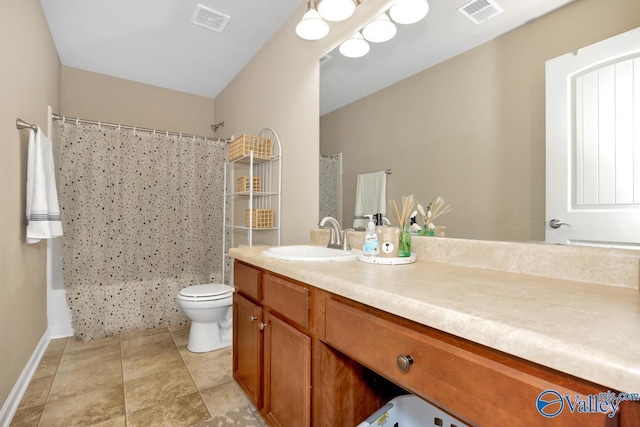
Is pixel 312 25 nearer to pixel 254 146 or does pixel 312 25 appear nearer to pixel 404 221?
pixel 254 146

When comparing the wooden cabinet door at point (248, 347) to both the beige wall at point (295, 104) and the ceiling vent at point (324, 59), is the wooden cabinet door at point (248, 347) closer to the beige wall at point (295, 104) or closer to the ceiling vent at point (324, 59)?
the beige wall at point (295, 104)

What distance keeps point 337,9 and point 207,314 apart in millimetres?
2061

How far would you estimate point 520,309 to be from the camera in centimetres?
63

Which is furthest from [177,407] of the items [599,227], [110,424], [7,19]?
[7,19]

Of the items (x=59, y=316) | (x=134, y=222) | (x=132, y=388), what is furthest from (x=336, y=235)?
(x=59, y=316)

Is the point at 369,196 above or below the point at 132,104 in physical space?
below

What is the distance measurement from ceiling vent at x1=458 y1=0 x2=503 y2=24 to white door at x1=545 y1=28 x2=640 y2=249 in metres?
0.32

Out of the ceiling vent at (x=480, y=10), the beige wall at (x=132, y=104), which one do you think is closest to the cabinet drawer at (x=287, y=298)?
the ceiling vent at (x=480, y=10)

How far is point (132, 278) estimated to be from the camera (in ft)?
8.69

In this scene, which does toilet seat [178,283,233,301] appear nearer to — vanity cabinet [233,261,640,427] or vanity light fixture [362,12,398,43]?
vanity cabinet [233,261,640,427]

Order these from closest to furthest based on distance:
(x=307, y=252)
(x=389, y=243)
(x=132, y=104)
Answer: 1. (x=389, y=243)
2. (x=307, y=252)
3. (x=132, y=104)

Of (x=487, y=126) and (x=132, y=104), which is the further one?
(x=132, y=104)

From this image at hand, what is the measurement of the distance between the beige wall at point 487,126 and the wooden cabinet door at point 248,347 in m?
0.92

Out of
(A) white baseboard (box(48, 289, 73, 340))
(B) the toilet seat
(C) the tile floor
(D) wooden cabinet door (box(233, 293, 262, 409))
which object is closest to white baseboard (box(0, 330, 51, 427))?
(C) the tile floor
